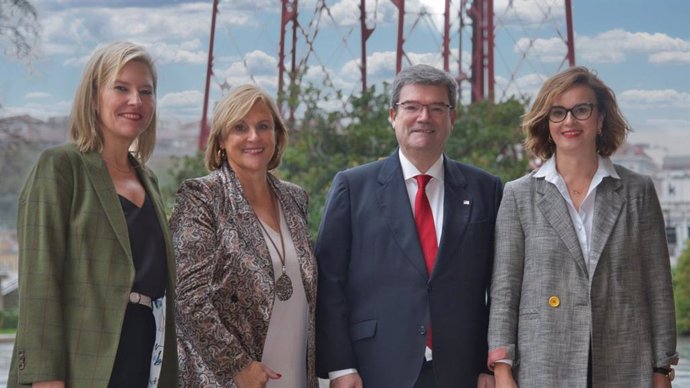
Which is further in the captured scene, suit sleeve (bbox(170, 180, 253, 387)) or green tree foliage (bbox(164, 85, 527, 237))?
green tree foliage (bbox(164, 85, 527, 237))

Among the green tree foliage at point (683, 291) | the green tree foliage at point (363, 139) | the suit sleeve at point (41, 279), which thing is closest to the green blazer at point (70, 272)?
the suit sleeve at point (41, 279)

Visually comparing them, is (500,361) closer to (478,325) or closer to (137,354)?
(478,325)

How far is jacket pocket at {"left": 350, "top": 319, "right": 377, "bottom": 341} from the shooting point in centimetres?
253

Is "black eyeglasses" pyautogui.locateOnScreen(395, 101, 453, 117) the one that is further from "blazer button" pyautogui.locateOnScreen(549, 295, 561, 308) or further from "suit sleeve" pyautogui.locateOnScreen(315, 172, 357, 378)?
"blazer button" pyautogui.locateOnScreen(549, 295, 561, 308)

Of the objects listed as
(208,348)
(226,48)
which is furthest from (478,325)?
(226,48)

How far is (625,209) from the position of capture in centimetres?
246

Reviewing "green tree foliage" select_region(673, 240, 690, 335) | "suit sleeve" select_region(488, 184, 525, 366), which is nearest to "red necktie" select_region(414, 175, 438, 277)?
"suit sleeve" select_region(488, 184, 525, 366)

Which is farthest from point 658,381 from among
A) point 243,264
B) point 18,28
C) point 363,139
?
point 18,28

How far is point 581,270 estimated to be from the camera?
7.95ft

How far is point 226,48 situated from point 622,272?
31.7 feet

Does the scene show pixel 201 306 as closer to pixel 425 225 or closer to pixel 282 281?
pixel 282 281

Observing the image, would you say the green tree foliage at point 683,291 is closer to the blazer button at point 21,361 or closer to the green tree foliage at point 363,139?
the green tree foliage at point 363,139

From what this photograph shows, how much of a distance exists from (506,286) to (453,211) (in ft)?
0.77

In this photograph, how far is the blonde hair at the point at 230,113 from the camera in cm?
250
